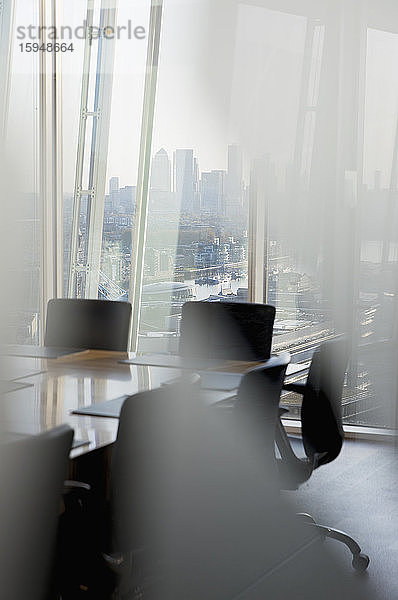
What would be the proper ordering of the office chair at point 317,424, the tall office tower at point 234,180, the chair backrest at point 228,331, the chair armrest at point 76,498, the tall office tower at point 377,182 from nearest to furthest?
the chair armrest at point 76,498 < the office chair at point 317,424 < the chair backrest at point 228,331 < the tall office tower at point 377,182 < the tall office tower at point 234,180

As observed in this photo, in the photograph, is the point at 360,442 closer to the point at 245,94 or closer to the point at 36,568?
the point at 245,94

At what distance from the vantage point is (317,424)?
101 inches

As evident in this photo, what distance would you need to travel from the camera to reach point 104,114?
4934mm

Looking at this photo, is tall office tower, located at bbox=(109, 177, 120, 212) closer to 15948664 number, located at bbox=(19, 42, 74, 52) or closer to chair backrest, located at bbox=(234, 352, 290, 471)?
15948664 number, located at bbox=(19, 42, 74, 52)

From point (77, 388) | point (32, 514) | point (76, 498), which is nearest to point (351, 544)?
point (77, 388)

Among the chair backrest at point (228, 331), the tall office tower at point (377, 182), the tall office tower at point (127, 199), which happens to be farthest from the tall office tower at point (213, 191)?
the chair backrest at point (228, 331)

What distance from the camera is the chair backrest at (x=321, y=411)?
2.55m

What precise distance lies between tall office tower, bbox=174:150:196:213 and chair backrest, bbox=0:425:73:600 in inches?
141

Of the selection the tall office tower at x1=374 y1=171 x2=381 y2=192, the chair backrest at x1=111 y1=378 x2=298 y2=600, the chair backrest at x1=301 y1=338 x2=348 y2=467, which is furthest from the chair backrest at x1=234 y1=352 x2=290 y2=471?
the tall office tower at x1=374 y1=171 x2=381 y2=192

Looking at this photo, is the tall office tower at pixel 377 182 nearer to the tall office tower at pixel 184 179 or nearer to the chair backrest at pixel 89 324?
the tall office tower at pixel 184 179

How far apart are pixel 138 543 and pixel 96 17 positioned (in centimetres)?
390

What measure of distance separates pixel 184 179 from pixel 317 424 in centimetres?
249

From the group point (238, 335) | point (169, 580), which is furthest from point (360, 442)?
point (169, 580)

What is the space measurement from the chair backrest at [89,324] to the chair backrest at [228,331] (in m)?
0.25
